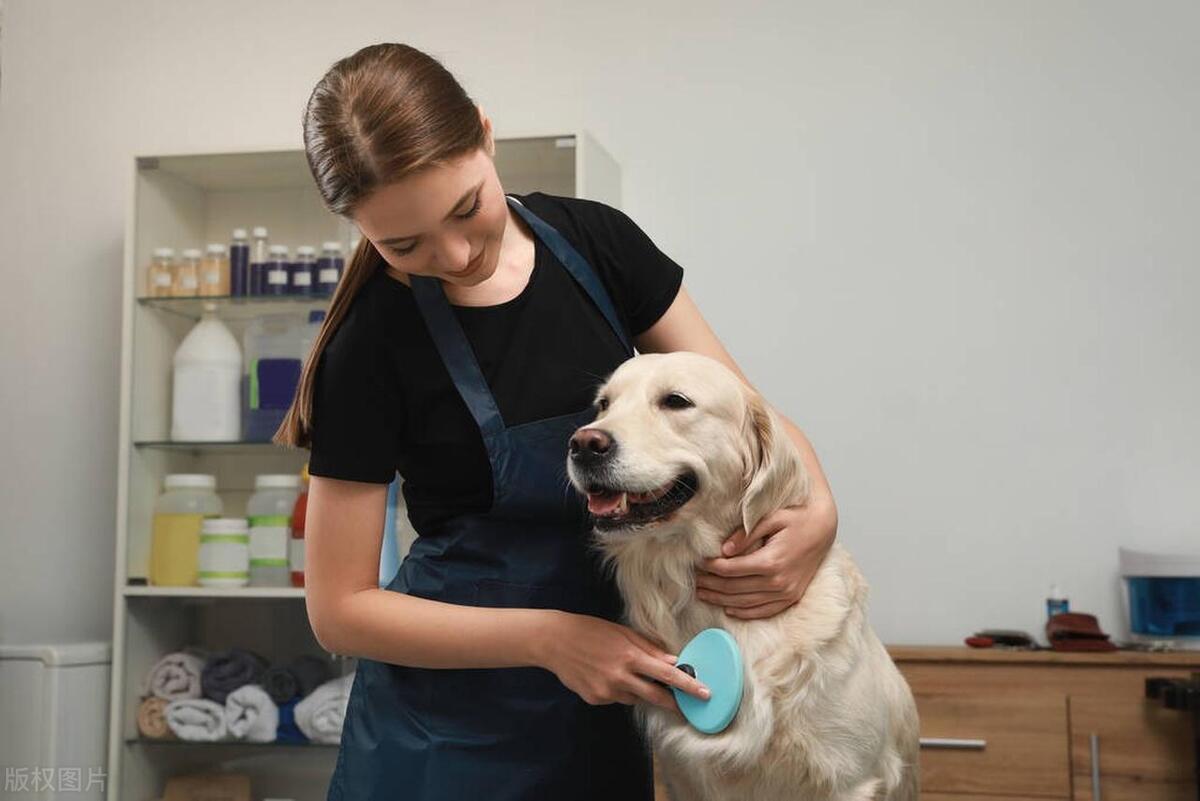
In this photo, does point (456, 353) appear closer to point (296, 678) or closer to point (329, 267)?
point (329, 267)

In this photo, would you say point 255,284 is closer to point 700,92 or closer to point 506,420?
point 700,92

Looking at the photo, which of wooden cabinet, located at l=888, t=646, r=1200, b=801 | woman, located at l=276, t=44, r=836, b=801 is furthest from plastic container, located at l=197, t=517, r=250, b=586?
woman, located at l=276, t=44, r=836, b=801

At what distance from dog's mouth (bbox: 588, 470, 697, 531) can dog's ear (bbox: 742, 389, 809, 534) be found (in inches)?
2.8

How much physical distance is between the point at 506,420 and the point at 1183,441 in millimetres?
2469

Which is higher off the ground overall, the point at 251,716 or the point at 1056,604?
the point at 1056,604

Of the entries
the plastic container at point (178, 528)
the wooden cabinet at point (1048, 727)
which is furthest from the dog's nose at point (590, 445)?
the plastic container at point (178, 528)

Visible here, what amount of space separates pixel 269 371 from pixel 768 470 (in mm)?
2274

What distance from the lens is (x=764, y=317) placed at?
3457mm

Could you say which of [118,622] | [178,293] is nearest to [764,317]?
[178,293]

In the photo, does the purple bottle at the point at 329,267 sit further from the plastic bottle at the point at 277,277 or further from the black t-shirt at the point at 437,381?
the black t-shirt at the point at 437,381

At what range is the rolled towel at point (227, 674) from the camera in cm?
340

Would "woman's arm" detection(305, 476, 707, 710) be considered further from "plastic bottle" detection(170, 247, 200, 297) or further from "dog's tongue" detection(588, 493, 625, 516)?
"plastic bottle" detection(170, 247, 200, 297)

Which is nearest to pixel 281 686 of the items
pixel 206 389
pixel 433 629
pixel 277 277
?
pixel 206 389

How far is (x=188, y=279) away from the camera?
3473 millimetres
